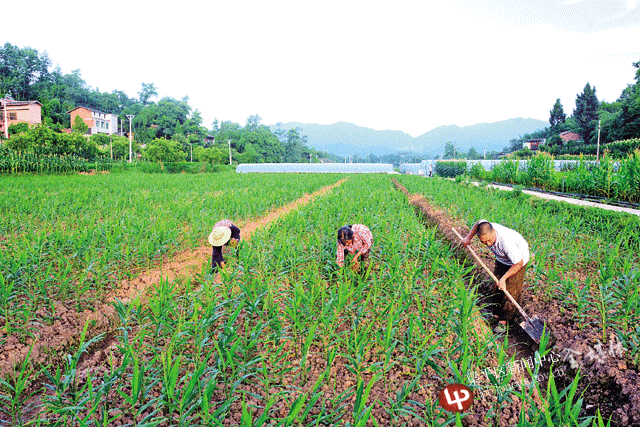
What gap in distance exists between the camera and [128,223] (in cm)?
573

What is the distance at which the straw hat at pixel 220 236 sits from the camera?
4.12 m

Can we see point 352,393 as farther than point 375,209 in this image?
No

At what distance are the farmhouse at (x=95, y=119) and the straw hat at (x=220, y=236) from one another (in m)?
52.0

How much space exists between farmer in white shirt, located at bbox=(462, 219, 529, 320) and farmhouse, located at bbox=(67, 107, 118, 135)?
178 ft

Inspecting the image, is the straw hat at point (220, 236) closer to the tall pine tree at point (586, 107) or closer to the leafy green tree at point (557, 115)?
the tall pine tree at point (586, 107)

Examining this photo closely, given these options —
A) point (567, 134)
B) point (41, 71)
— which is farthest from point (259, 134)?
point (567, 134)

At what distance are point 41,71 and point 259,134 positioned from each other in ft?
128

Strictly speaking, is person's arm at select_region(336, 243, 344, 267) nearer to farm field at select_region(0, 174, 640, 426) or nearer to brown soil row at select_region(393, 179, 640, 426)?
farm field at select_region(0, 174, 640, 426)

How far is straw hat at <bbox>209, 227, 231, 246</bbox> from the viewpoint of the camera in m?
4.12

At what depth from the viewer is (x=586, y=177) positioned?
36.0 ft

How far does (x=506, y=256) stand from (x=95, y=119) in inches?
2268

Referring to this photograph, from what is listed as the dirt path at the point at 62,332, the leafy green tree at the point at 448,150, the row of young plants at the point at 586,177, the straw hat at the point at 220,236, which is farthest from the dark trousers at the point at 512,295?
the leafy green tree at the point at 448,150

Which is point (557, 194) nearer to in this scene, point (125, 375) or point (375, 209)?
point (375, 209)

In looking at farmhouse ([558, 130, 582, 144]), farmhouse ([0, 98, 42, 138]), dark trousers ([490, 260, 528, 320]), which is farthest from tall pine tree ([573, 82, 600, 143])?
farmhouse ([0, 98, 42, 138])
